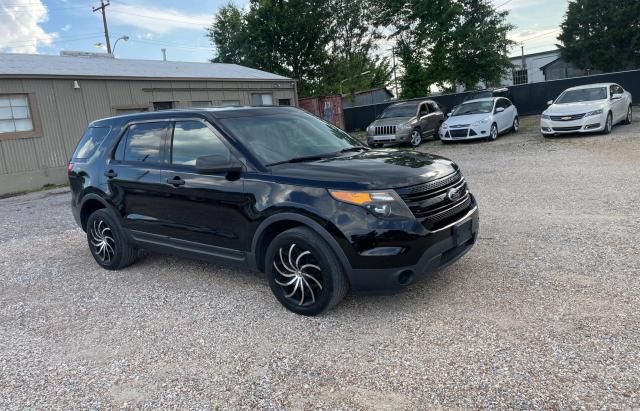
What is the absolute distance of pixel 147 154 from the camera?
4.89 m

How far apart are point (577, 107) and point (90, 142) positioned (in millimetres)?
13310

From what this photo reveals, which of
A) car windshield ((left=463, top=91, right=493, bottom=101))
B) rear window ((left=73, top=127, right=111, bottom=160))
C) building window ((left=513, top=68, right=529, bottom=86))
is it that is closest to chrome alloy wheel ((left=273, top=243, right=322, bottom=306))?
rear window ((left=73, top=127, right=111, bottom=160))

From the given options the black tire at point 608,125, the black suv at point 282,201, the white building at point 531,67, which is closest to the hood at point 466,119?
the black tire at point 608,125

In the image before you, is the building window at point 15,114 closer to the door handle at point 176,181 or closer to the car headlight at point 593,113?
the door handle at point 176,181

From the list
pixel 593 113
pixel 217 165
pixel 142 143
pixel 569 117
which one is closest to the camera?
pixel 217 165

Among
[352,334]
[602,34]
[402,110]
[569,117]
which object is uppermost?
[602,34]

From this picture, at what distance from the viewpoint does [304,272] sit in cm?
376

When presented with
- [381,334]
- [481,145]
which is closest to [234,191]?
[381,334]

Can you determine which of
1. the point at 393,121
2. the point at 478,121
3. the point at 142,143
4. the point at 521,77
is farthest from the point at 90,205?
the point at 521,77

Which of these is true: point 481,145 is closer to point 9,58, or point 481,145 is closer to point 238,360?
point 238,360

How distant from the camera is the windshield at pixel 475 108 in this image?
52.9ft

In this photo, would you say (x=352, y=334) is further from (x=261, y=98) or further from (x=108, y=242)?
(x=261, y=98)

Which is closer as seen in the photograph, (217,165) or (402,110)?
(217,165)

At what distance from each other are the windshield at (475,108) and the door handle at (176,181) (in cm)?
1374
